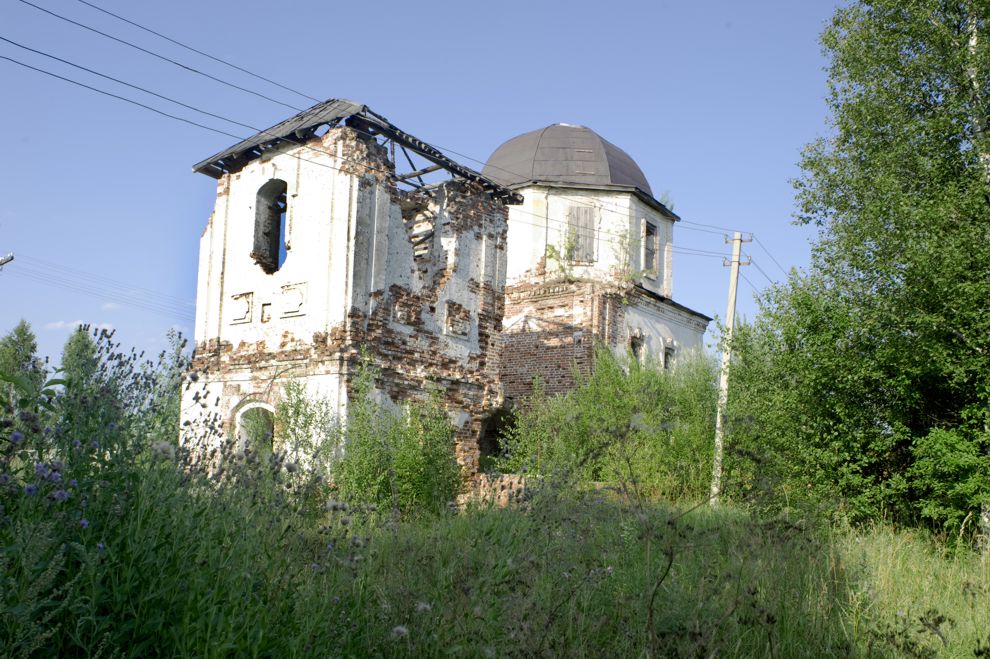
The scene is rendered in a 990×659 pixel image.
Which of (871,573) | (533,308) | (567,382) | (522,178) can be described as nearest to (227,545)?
(871,573)

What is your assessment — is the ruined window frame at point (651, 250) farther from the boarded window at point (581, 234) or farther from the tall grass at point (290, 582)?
the tall grass at point (290, 582)

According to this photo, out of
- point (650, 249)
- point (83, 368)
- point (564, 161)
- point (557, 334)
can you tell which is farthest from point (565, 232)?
point (83, 368)

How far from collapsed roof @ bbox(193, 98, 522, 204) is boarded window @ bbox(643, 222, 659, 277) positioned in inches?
368

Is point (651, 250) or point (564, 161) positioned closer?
point (564, 161)

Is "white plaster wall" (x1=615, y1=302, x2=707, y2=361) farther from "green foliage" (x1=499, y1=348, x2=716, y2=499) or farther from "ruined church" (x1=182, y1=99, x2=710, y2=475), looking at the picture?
"ruined church" (x1=182, y1=99, x2=710, y2=475)

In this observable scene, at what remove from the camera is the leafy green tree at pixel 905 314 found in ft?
33.2

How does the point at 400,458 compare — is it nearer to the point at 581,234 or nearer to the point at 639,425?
the point at 639,425

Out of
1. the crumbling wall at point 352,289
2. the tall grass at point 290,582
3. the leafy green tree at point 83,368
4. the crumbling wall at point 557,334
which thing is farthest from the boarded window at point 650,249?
the leafy green tree at point 83,368

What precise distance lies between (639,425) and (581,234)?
11618 millimetres

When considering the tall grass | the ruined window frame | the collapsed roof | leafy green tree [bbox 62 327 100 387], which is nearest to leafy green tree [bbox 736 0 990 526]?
the tall grass

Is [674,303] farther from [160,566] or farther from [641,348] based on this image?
[160,566]

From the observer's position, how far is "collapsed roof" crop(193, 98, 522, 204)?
14.0 meters

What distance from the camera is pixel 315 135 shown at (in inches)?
573

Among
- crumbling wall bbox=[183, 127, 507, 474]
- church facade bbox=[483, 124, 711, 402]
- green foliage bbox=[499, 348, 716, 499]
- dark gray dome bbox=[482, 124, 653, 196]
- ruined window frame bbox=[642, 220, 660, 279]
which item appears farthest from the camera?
ruined window frame bbox=[642, 220, 660, 279]
